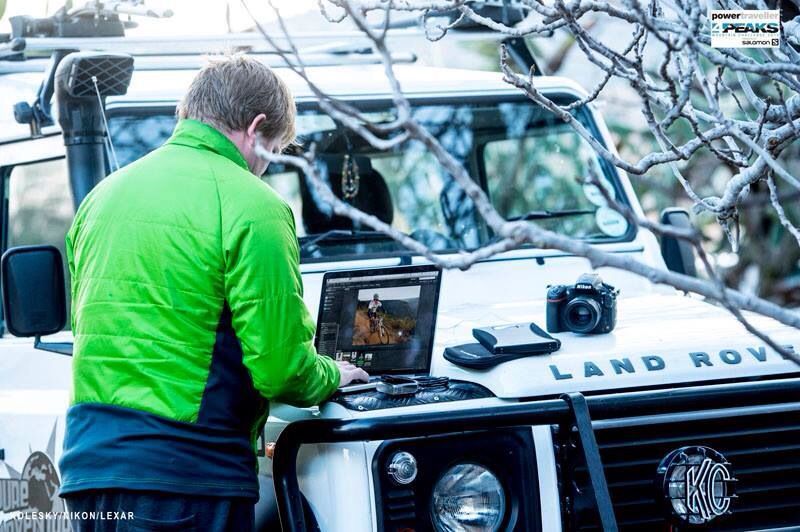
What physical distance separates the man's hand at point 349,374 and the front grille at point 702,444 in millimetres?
522

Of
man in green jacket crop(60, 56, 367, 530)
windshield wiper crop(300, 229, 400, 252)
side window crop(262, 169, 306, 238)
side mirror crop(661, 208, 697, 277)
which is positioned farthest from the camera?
side mirror crop(661, 208, 697, 277)

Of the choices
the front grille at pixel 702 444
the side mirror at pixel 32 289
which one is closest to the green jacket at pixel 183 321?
the side mirror at pixel 32 289

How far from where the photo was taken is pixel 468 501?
2980 millimetres

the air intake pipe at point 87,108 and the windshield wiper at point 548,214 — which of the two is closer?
the air intake pipe at point 87,108

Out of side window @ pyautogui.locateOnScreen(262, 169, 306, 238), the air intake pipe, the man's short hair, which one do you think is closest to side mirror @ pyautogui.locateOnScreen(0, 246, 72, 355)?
the air intake pipe

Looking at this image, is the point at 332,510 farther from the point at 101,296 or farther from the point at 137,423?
the point at 101,296

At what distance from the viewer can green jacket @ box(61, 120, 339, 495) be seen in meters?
2.72

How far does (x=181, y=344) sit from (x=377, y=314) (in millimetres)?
726

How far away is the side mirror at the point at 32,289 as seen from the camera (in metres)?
3.30

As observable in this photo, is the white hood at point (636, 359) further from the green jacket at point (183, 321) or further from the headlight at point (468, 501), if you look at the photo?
the green jacket at point (183, 321)

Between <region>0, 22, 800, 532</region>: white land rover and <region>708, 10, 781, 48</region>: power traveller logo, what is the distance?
36.2 inches

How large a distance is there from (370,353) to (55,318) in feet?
2.85

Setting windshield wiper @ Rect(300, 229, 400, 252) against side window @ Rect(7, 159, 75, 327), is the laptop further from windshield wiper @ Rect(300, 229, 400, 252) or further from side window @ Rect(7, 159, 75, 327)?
side window @ Rect(7, 159, 75, 327)

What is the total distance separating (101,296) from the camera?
9.14 feet
